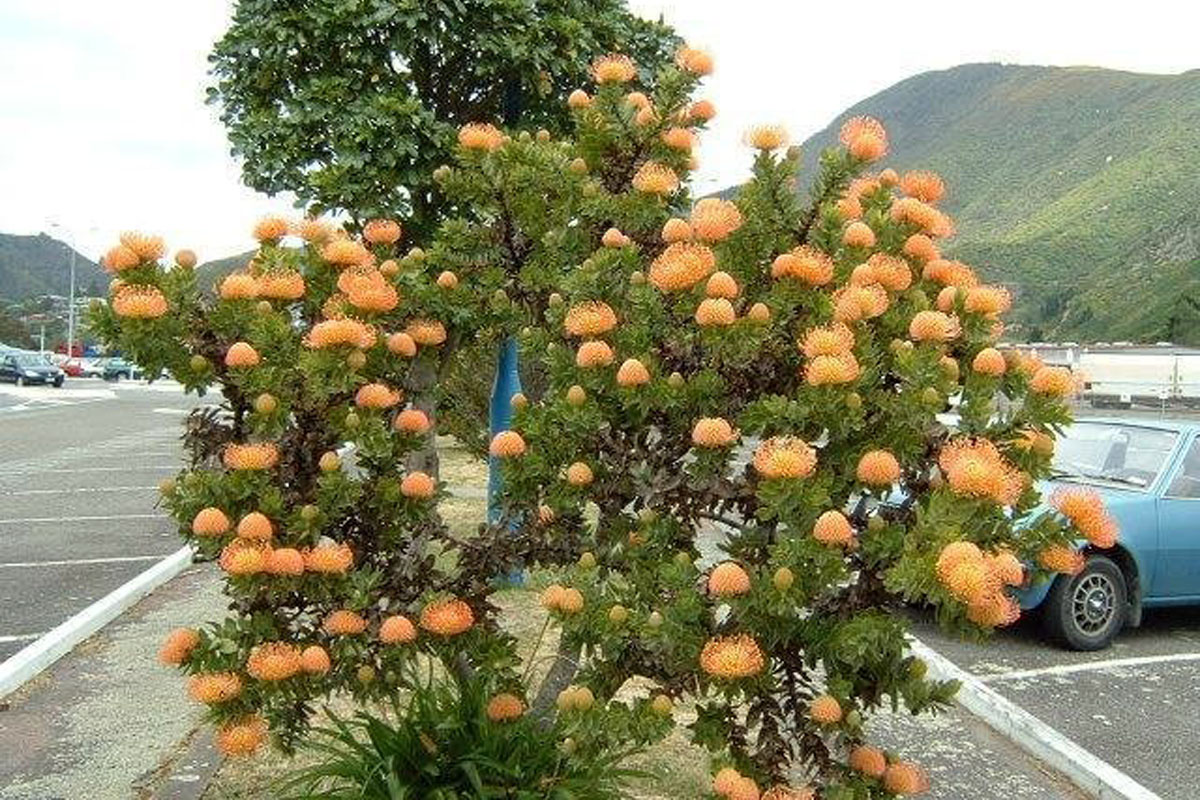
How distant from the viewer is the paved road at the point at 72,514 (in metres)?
8.62

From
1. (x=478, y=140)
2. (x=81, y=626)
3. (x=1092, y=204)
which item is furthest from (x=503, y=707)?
(x=1092, y=204)

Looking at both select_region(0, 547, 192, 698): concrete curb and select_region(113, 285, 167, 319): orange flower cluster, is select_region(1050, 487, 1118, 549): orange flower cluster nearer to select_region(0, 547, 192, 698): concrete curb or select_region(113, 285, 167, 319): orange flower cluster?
select_region(113, 285, 167, 319): orange flower cluster

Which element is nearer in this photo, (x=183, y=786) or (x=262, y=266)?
(x=262, y=266)

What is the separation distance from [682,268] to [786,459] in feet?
2.29

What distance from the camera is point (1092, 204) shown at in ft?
353

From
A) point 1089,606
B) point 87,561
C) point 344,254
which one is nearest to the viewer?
point 344,254

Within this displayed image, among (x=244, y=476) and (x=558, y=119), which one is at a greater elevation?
(x=558, y=119)

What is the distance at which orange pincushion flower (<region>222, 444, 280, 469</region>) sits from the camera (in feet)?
11.5

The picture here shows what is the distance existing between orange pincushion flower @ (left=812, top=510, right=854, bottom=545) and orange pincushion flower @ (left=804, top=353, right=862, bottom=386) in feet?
1.14

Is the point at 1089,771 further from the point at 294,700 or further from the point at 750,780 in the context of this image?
the point at 294,700

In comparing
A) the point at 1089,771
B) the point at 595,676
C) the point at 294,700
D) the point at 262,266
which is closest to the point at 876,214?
the point at 595,676

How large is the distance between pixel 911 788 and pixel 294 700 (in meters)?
1.91

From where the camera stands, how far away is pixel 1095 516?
3240mm

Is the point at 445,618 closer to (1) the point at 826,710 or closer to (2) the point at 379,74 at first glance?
(1) the point at 826,710
